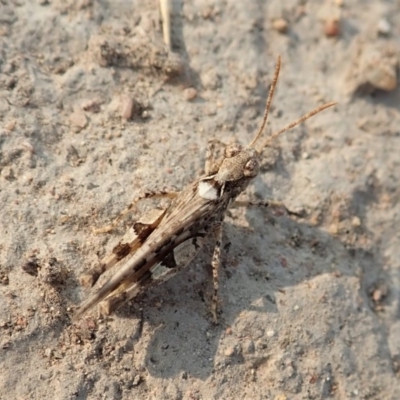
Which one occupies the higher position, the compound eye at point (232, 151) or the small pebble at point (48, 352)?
Result: the compound eye at point (232, 151)

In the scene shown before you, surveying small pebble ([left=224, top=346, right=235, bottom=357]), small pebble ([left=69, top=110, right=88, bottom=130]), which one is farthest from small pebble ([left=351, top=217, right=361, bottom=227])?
small pebble ([left=69, top=110, right=88, bottom=130])

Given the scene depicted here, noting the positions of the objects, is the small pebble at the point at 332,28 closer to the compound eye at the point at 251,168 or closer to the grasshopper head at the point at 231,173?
the grasshopper head at the point at 231,173

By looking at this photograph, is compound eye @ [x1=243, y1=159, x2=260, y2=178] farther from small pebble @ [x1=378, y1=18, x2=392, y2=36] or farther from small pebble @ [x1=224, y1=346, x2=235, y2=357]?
small pebble @ [x1=378, y1=18, x2=392, y2=36]

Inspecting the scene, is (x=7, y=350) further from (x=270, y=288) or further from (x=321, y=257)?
(x=321, y=257)

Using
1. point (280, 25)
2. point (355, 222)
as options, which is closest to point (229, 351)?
point (355, 222)

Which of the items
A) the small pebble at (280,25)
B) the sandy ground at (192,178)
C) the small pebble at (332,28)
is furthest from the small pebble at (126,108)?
the small pebble at (332,28)

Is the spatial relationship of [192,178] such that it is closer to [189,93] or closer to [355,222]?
[189,93]
